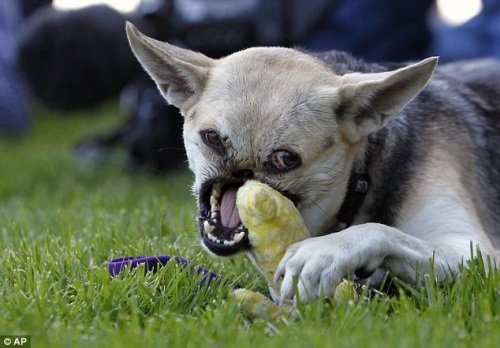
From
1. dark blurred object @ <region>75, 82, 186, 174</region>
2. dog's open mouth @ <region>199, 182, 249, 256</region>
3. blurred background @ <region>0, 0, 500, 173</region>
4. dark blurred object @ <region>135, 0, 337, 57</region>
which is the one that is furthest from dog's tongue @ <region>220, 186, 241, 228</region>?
dark blurred object @ <region>75, 82, 186, 174</region>

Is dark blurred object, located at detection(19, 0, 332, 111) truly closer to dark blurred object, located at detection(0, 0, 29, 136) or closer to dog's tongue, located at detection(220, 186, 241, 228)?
dark blurred object, located at detection(0, 0, 29, 136)

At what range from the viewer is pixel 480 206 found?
392 cm

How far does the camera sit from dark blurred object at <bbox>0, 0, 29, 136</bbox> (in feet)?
30.0

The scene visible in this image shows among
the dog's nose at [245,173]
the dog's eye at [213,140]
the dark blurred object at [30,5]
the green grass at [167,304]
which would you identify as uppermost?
the dark blurred object at [30,5]

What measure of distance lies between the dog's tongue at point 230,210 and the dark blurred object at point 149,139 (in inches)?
144

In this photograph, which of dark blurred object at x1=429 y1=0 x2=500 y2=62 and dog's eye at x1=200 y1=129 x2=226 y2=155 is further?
dark blurred object at x1=429 y1=0 x2=500 y2=62

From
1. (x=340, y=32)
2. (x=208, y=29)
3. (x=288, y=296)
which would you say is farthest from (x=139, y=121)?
(x=288, y=296)

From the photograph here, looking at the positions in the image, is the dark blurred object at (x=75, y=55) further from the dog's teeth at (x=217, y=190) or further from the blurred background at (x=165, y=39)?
the dog's teeth at (x=217, y=190)

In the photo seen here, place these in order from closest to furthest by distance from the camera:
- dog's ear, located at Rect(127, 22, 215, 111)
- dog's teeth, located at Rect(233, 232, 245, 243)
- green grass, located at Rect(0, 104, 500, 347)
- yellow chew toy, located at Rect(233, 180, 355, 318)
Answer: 1. green grass, located at Rect(0, 104, 500, 347)
2. yellow chew toy, located at Rect(233, 180, 355, 318)
3. dog's teeth, located at Rect(233, 232, 245, 243)
4. dog's ear, located at Rect(127, 22, 215, 111)

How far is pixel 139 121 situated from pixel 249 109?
13.7 ft

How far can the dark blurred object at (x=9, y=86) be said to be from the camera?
9156 millimetres

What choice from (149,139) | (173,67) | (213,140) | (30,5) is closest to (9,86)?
(149,139)

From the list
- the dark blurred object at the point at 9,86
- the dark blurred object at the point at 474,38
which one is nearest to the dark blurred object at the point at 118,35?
the dark blurred object at the point at 9,86

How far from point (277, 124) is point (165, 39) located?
142 inches
